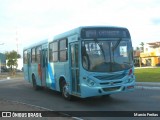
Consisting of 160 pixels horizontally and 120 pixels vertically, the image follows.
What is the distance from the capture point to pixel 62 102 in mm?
15102

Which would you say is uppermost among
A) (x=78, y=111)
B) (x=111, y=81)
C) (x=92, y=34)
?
(x=92, y=34)

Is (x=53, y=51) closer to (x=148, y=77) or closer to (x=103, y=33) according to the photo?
(x=103, y=33)

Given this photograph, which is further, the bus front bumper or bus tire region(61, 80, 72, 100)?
bus tire region(61, 80, 72, 100)

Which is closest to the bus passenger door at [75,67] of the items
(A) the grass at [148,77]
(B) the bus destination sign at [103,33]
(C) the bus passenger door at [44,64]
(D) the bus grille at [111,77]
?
(B) the bus destination sign at [103,33]

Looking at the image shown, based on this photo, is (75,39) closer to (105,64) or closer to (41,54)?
(105,64)

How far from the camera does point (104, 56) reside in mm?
13648

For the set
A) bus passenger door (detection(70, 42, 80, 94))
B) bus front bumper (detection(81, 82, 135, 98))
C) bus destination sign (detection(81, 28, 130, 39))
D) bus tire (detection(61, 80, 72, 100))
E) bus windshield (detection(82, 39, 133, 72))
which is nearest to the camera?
bus front bumper (detection(81, 82, 135, 98))

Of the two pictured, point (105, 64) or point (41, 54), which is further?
point (41, 54)

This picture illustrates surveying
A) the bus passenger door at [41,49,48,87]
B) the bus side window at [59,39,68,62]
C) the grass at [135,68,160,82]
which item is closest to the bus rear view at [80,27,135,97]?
the bus side window at [59,39,68,62]

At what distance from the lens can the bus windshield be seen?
13578 millimetres

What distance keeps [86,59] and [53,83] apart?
4.28 m

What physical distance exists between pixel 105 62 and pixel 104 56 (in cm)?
24

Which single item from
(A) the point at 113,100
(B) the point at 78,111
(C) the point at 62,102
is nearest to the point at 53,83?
(C) the point at 62,102

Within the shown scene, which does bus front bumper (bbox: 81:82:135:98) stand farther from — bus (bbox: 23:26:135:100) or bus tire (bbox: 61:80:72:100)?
bus tire (bbox: 61:80:72:100)
